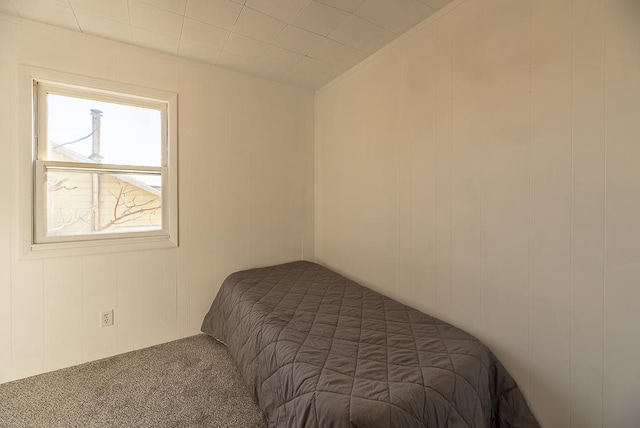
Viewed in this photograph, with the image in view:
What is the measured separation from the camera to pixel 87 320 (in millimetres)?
1913

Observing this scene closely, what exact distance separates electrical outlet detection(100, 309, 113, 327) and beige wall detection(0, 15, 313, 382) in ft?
0.13

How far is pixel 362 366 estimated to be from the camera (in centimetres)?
114

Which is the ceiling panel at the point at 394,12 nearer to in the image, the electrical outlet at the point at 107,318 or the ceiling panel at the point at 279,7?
the ceiling panel at the point at 279,7

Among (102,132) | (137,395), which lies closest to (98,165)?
(102,132)

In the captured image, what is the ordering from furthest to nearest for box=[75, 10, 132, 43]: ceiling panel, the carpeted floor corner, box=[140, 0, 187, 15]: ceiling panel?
1. box=[75, 10, 132, 43]: ceiling panel
2. box=[140, 0, 187, 15]: ceiling panel
3. the carpeted floor corner

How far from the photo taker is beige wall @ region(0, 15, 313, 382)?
1.71 meters

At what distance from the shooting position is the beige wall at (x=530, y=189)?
40.0 inches

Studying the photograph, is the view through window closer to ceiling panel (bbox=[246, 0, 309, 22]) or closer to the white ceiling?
the white ceiling

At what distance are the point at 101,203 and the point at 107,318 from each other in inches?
34.0

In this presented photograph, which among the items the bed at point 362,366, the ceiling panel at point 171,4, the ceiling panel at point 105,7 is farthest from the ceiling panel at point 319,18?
the bed at point 362,366

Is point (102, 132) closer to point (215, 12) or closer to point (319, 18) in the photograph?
point (215, 12)

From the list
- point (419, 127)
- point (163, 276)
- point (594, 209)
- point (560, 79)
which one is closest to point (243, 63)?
point (419, 127)

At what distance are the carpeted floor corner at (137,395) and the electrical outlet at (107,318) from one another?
255 mm

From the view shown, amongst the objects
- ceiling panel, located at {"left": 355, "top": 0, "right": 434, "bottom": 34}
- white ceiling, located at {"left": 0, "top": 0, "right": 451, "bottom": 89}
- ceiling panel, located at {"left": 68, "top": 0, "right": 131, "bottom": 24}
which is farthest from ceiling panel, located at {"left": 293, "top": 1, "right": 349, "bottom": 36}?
ceiling panel, located at {"left": 68, "top": 0, "right": 131, "bottom": 24}
